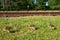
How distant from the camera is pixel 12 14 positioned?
1858 cm

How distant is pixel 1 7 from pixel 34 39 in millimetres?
14947

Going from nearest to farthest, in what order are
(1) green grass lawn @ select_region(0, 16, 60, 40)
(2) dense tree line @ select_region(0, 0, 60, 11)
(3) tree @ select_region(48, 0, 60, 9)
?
(1) green grass lawn @ select_region(0, 16, 60, 40), (3) tree @ select_region(48, 0, 60, 9), (2) dense tree line @ select_region(0, 0, 60, 11)

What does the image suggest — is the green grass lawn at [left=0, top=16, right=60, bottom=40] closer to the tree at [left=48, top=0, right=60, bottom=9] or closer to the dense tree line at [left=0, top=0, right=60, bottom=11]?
the tree at [left=48, top=0, right=60, bottom=9]

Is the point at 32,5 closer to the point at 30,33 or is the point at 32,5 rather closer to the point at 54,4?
the point at 54,4

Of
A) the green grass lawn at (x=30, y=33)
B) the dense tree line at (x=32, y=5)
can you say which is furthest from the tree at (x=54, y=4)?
the green grass lawn at (x=30, y=33)

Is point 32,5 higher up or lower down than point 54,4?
lower down

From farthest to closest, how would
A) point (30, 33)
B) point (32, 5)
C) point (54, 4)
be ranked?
point (32, 5) → point (54, 4) → point (30, 33)

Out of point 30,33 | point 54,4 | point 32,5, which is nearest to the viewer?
point 30,33

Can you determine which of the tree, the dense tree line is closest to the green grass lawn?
the tree

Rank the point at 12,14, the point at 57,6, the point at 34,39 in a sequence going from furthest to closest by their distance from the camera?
the point at 57,6
the point at 12,14
the point at 34,39

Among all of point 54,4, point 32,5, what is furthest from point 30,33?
point 32,5

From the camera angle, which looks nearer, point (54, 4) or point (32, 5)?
point (54, 4)

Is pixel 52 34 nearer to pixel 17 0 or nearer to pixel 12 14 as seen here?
pixel 12 14

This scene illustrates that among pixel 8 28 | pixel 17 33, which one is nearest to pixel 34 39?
pixel 17 33
